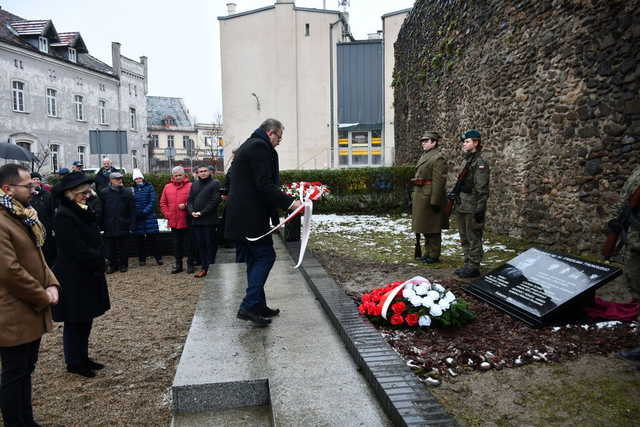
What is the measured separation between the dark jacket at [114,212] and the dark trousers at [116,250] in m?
0.21

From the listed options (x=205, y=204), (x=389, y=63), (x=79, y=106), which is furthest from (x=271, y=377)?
(x=79, y=106)

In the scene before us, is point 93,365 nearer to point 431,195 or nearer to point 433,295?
point 433,295

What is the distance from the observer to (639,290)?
3785 millimetres

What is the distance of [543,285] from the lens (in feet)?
15.7

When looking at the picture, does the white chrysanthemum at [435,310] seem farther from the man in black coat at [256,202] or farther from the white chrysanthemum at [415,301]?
the man in black coat at [256,202]

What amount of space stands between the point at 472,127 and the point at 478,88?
977 mm

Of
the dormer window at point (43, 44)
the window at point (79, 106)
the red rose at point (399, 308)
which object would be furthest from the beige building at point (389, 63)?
the red rose at point (399, 308)

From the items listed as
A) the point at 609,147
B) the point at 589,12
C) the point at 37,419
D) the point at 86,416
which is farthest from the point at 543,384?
the point at 589,12

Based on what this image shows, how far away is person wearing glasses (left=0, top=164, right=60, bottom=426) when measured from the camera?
301cm

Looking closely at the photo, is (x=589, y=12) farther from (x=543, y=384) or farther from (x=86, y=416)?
(x=86, y=416)

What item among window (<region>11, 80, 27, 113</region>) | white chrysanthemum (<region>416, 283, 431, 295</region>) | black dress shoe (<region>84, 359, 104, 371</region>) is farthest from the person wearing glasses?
window (<region>11, 80, 27, 113</region>)

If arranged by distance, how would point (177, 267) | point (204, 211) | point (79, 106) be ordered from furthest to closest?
point (79, 106)
point (177, 267)
point (204, 211)

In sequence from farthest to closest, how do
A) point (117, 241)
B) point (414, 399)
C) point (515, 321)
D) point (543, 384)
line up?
point (117, 241) → point (515, 321) → point (543, 384) → point (414, 399)

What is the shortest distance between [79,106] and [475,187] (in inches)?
1243
